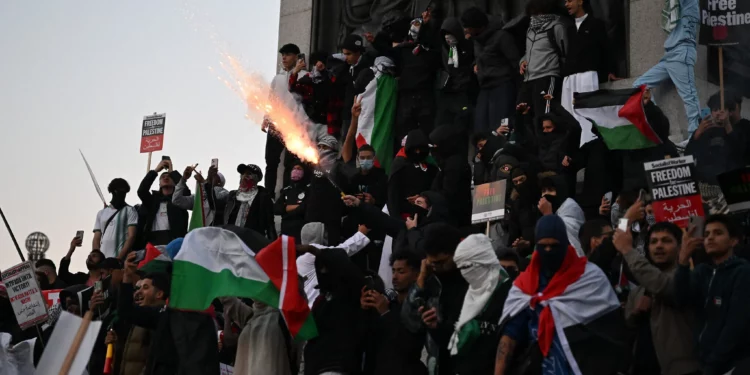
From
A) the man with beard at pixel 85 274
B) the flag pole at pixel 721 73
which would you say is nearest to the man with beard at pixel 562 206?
the flag pole at pixel 721 73

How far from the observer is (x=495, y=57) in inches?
651

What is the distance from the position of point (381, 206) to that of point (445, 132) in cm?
110

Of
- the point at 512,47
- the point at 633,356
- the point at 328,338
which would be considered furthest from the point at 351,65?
the point at 633,356

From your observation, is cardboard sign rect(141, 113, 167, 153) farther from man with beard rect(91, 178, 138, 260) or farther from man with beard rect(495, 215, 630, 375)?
man with beard rect(495, 215, 630, 375)

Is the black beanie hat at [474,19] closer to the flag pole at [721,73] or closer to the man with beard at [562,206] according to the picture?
the flag pole at [721,73]

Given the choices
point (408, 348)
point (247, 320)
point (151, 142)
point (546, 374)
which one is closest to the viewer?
point (546, 374)

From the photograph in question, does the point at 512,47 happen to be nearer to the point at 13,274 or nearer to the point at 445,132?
the point at 445,132

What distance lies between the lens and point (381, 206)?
1564 centimetres

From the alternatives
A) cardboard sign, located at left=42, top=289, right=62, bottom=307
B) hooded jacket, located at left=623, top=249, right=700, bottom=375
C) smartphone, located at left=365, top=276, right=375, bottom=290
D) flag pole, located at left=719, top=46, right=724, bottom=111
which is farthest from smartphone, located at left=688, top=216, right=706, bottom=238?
cardboard sign, located at left=42, top=289, right=62, bottom=307

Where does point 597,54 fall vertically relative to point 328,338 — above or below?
above

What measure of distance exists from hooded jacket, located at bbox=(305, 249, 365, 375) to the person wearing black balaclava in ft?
11.0

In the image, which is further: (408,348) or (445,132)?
(445,132)

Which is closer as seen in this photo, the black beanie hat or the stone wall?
the stone wall

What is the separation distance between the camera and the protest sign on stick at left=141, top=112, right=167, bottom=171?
19.3 metres
